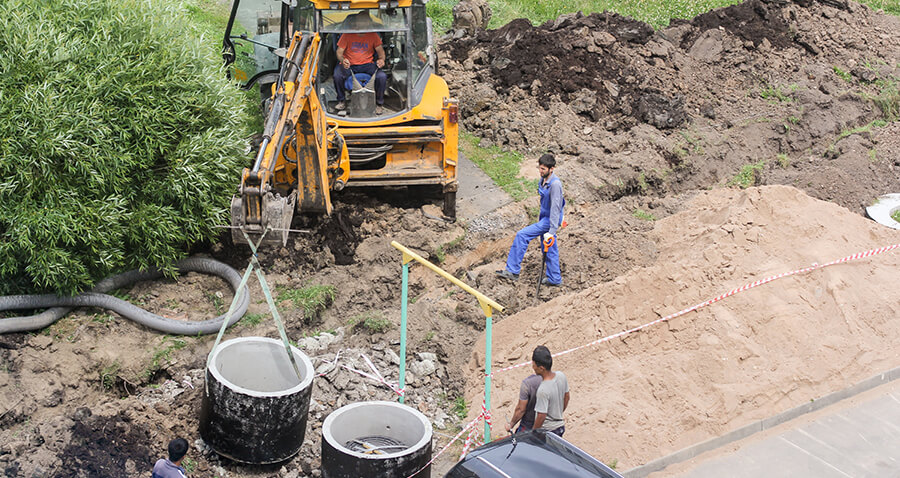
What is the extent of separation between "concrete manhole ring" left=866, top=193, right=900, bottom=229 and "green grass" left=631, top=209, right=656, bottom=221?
3.17 meters

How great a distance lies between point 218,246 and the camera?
34.2 ft

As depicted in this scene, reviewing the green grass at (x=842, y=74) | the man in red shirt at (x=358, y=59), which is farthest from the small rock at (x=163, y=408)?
the green grass at (x=842, y=74)

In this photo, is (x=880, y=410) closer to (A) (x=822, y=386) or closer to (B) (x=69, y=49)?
(A) (x=822, y=386)

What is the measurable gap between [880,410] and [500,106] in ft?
27.3

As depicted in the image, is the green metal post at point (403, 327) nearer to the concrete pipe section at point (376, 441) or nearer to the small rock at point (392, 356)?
the small rock at point (392, 356)

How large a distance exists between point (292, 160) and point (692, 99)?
8.46 meters

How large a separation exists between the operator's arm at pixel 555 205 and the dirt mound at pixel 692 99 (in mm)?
3016

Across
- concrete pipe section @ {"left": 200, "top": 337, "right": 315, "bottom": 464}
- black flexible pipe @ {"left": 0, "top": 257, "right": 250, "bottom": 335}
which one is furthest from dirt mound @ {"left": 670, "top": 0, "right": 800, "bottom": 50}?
concrete pipe section @ {"left": 200, "top": 337, "right": 315, "bottom": 464}

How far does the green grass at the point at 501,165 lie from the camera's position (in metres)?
12.8

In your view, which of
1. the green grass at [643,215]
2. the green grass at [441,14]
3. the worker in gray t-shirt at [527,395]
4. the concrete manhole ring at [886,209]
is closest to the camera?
the worker in gray t-shirt at [527,395]

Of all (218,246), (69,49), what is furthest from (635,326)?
(69,49)

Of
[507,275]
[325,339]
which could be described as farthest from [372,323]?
[507,275]

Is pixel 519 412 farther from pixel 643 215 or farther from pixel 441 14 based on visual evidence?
pixel 441 14

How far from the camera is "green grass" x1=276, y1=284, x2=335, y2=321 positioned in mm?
9752
